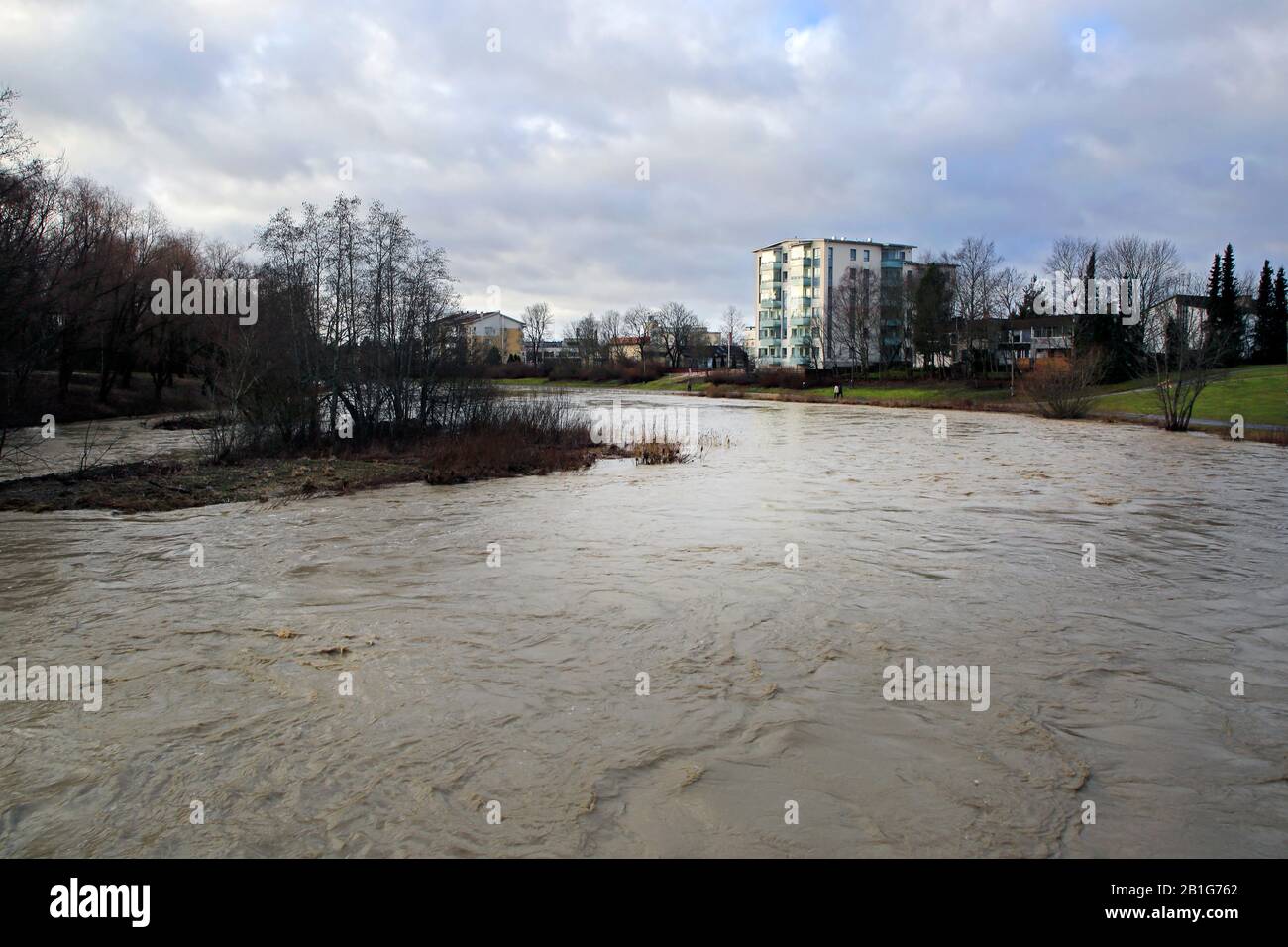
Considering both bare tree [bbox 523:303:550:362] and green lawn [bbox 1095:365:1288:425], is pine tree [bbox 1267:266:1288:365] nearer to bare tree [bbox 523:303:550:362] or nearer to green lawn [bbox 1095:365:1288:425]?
green lawn [bbox 1095:365:1288:425]

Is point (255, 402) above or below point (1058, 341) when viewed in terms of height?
below

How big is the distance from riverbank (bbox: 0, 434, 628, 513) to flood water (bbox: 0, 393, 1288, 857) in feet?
5.34

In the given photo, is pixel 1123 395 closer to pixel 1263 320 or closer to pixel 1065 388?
pixel 1065 388

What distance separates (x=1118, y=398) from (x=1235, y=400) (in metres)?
8.92

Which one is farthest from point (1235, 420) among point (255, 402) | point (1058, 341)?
point (1058, 341)

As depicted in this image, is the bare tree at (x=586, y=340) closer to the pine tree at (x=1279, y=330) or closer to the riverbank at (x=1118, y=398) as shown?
the riverbank at (x=1118, y=398)

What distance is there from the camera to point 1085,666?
9.00 meters

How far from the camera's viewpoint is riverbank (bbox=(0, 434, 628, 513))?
19.5m

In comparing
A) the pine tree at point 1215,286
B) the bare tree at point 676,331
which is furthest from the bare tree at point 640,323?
the pine tree at point 1215,286

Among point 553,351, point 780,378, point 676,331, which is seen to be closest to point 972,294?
point 780,378

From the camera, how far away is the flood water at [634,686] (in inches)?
233
